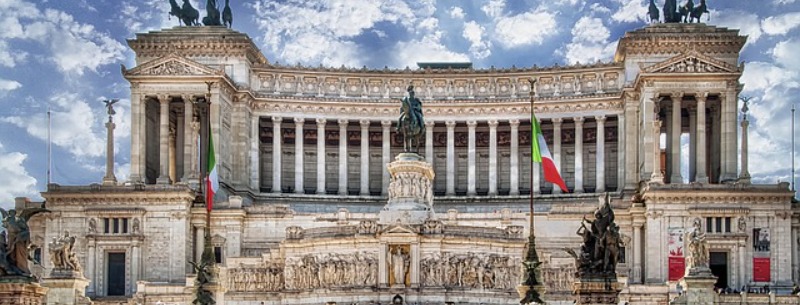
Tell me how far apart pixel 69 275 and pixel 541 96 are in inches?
1996

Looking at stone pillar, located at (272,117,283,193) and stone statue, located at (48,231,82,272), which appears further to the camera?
stone pillar, located at (272,117,283,193)

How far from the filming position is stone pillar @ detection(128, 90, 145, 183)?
10850 cm

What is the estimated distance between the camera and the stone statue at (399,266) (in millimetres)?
87875

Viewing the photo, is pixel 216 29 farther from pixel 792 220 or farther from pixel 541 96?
pixel 792 220

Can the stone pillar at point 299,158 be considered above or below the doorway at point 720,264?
above

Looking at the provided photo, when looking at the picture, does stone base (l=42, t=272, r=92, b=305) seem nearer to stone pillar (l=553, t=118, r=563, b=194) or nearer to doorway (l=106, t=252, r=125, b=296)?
doorway (l=106, t=252, r=125, b=296)

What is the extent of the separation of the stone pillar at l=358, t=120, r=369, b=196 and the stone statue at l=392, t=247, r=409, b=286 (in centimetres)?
2911

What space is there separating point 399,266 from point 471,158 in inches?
1222

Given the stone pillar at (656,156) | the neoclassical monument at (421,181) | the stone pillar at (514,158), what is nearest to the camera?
the neoclassical monument at (421,181)

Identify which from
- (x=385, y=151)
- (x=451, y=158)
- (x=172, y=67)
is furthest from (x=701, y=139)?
(x=172, y=67)

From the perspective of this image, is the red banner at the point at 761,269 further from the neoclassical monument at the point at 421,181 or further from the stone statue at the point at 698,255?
the stone statue at the point at 698,255

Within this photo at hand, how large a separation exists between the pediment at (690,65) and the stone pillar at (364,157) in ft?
78.9

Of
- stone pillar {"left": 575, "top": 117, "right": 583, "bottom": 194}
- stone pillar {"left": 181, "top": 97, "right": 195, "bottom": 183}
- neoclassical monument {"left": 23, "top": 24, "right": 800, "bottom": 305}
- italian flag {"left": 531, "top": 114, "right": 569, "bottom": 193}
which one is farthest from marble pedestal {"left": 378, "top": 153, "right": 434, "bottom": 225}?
stone pillar {"left": 575, "top": 117, "right": 583, "bottom": 194}

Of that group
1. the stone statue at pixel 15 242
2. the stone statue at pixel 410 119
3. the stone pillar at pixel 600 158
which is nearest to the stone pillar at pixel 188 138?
the stone statue at pixel 410 119
